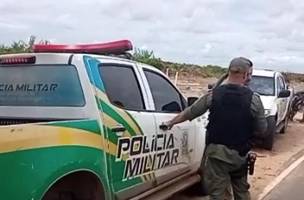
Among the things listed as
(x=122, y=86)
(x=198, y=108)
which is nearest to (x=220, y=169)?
(x=198, y=108)

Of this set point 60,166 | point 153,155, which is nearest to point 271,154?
point 153,155

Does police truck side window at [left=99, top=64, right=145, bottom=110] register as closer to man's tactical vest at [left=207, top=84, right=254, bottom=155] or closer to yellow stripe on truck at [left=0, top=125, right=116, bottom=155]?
yellow stripe on truck at [left=0, top=125, right=116, bottom=155]

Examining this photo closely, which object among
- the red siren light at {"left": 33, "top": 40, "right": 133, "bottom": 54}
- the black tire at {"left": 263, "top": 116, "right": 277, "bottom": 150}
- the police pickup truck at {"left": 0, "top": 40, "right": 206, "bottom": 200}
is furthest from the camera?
the black tire at {"left": 263, "top": 116, "right": 277, "bottom": 150}

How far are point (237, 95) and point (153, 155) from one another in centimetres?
121

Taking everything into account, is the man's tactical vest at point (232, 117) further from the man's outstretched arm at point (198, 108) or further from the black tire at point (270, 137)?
the black tire at point (270, 137)

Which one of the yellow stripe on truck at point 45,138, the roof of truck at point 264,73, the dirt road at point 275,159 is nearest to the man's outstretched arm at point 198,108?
the yellow stripe on truck at point 45,138

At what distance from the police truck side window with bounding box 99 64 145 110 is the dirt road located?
97.6 inches

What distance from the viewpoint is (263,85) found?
15.8 meters

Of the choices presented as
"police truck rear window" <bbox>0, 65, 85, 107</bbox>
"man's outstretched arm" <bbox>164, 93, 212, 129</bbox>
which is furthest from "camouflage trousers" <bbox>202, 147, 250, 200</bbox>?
"police truck rear window" <bbox>0, 65, 85, 107</bbox>

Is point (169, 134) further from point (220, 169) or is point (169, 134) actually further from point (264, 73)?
point (264, 73)

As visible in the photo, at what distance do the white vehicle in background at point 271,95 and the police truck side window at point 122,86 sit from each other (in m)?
7.98

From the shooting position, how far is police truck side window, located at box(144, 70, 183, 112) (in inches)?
268

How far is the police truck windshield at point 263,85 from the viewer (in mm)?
15375

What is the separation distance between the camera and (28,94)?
19.7 feet
